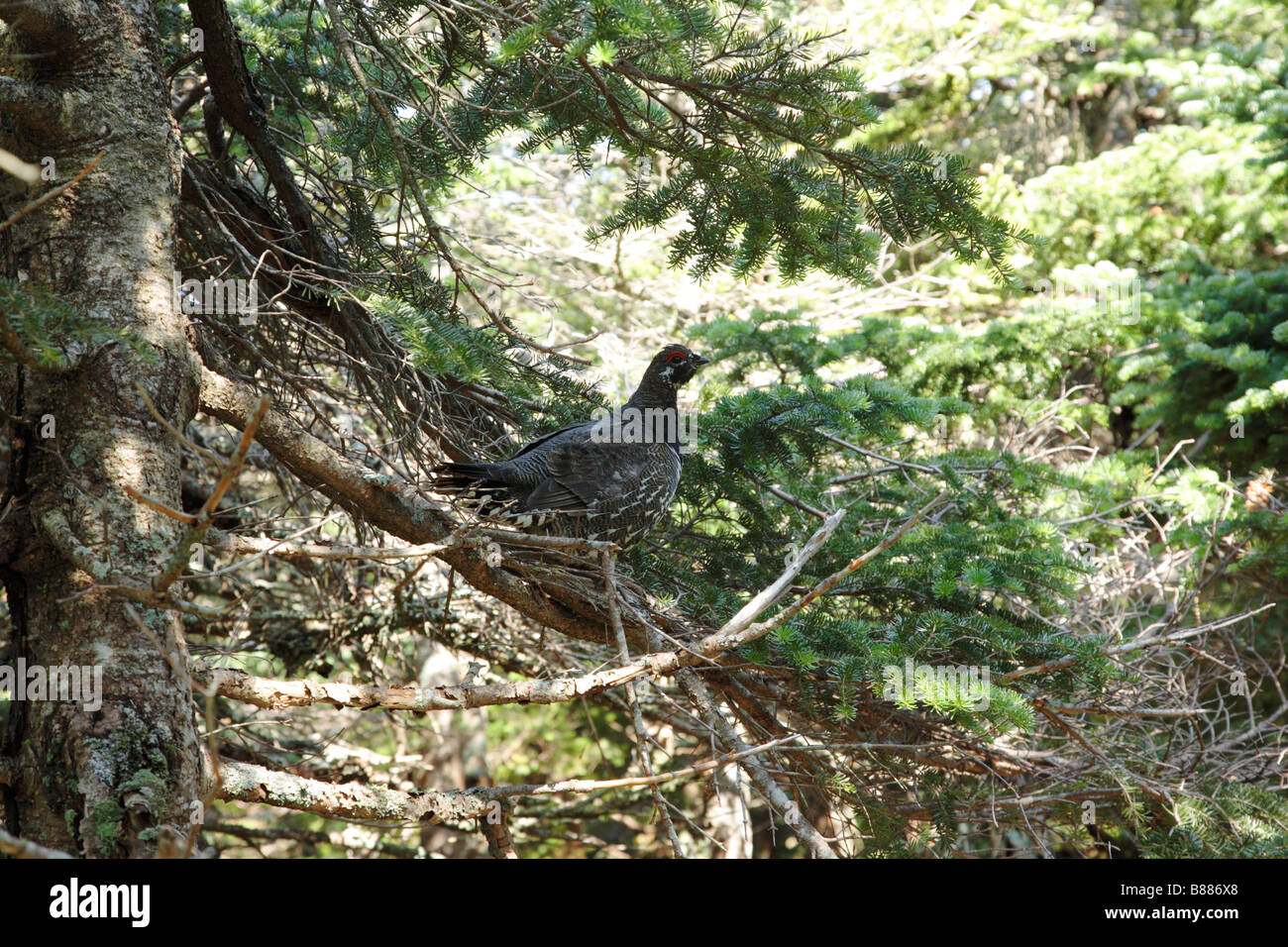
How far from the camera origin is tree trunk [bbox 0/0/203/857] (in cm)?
243

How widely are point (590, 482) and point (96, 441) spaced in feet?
Result: 7.09

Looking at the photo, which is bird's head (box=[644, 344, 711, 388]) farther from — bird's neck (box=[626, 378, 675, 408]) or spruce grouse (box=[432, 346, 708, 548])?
spruce grouse (box=[432, 346, 708, 548])

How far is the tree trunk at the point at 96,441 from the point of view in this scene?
7.98ft

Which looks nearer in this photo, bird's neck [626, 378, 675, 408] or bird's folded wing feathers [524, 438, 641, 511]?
bird's folded wing feathers [524, 438, 641, 511]

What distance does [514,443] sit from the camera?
480cm

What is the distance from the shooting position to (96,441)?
272cm

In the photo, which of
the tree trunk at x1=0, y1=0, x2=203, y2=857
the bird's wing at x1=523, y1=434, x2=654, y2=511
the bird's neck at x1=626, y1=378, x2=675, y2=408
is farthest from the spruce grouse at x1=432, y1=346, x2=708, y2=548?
the tree trunk at x1=0, y1=0, x2=203, y2=857

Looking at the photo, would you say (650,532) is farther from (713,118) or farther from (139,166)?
(139,166)

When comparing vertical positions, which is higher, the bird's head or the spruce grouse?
the bird's head

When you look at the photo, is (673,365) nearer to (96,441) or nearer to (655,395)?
(655,395)

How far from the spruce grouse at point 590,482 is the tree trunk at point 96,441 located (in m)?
1.58

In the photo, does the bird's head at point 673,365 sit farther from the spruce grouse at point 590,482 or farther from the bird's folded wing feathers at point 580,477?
the bird's folded wing feathers at point 580,477

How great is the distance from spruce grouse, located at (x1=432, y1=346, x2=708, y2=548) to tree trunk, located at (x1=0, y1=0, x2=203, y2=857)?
5.19ft

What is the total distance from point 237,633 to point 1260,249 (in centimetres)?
1044
